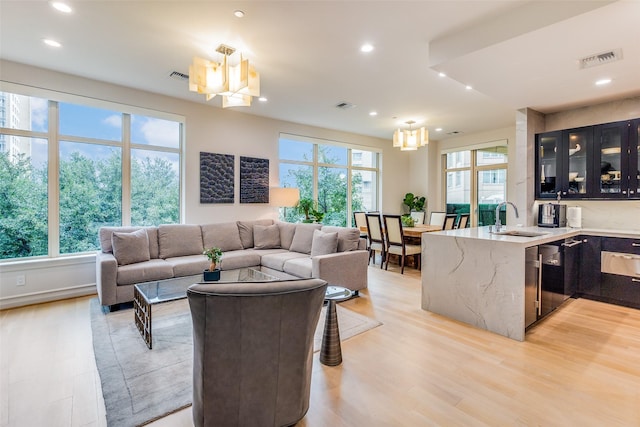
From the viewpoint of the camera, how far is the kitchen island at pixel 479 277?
2840 millimetres

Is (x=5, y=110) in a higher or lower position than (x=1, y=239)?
higher

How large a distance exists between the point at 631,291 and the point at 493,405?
3041 millimetres

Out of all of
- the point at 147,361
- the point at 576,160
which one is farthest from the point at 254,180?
the point at 576,160

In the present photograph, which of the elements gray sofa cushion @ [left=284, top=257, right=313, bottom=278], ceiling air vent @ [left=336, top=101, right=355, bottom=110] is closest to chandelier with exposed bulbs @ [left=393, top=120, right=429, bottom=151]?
ceiling air vent @ [left=336, top=101, right=355, bottom=110]

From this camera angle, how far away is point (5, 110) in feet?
12.4

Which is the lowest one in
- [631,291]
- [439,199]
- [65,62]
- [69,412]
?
[69,412]

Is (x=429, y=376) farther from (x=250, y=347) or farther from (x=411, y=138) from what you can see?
(x=411, y=138)

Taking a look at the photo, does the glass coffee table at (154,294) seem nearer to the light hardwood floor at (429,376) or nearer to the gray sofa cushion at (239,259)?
the light hardwood floor at (429,376)

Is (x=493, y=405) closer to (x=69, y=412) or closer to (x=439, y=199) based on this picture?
(x=69, y=412)

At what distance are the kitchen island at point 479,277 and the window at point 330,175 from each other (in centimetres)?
369

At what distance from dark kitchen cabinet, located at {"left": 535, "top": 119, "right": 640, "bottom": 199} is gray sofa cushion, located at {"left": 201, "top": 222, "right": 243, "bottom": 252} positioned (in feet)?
15.1

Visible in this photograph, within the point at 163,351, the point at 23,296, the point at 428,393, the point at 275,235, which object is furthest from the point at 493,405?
the point at 23,296

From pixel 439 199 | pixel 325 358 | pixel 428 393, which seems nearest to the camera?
pixel 428 393

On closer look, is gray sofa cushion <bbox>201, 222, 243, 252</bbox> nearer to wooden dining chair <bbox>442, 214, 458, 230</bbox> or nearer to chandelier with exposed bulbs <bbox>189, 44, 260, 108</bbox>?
chandelier with exposed bulbs <bbox>189, 44, 260, 108</bbox>
